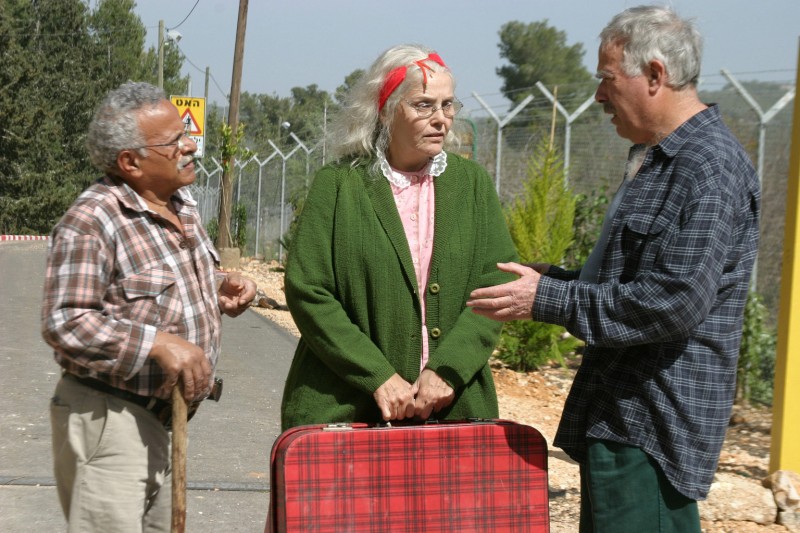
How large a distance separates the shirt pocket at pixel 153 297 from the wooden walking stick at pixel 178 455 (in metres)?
0.20

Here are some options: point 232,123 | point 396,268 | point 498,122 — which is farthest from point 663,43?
point 232,123

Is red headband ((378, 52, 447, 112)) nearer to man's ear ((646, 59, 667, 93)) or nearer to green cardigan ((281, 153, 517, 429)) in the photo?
green cardigan ((281, 153, 517, 429))

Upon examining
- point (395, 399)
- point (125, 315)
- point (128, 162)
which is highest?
point (128, 162)

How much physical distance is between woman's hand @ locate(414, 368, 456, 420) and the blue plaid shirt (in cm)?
53

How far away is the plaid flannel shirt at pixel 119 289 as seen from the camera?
2.80m

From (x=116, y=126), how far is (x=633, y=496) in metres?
1.76

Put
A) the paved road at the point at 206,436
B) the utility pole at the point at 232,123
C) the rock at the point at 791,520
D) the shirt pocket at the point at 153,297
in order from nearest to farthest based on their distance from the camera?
the shirt pocket at the point at 153,297 < the rock at the point at 791,520 < the paved road at the point at 206,436 < the utility pole at the point at 232,123

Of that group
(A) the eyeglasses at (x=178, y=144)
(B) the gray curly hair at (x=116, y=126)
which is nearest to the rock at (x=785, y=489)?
(A) the eyeglasses at (x=178, y=144)

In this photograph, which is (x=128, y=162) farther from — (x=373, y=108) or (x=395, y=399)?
(x=395, y=399)

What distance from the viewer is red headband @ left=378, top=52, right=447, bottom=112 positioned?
10.8 feet

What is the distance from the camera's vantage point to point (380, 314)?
10.5ft

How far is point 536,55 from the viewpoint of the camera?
5425 centimetres

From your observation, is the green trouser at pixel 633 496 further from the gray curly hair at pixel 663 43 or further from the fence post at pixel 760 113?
the fence post at pixel 760 113

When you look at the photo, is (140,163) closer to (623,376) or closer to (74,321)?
(74,321)
